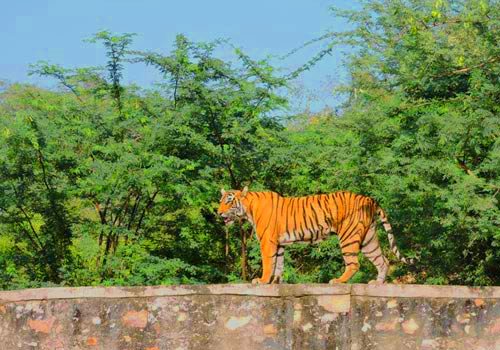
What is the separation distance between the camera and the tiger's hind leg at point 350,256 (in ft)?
27.3

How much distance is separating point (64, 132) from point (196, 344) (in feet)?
18.0

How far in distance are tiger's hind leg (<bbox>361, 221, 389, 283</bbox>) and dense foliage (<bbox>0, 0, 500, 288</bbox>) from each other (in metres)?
1.40

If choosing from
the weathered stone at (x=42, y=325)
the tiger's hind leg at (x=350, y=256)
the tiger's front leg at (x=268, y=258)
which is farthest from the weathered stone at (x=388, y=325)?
the weathered stone at (x=42, y=325)

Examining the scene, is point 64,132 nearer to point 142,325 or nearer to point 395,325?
point 142,325

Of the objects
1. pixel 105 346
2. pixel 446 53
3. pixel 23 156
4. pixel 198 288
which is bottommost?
pixel 105 346

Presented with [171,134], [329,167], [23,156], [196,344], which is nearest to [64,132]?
[23,156]

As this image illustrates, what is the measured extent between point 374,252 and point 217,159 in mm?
3544

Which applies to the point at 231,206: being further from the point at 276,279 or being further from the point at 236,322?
the point at 236,322

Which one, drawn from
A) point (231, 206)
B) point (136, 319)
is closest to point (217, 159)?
point (231, 206)

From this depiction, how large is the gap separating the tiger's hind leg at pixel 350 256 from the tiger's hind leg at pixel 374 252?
0.12 metres

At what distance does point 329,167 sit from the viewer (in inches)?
455

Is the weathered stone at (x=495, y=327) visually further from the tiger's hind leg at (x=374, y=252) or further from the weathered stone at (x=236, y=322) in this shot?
the weathered stone at (x=236, y=322)

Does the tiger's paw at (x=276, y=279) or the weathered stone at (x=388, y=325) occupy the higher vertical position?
the tiger's paw at (x=276, y=279)

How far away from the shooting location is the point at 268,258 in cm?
830
